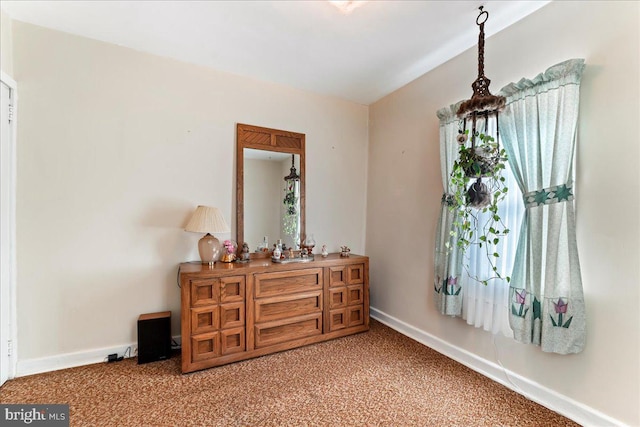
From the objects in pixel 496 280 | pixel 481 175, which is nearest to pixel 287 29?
pixel 481 175

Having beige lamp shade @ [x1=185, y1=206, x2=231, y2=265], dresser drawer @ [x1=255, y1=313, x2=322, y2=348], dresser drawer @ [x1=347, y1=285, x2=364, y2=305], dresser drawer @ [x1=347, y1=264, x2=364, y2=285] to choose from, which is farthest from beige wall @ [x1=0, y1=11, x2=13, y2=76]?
dresser drawer @ [x1=347, y1=285, x2=364, y2=305]

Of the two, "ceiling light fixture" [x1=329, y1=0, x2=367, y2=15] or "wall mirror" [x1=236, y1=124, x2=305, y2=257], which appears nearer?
"ceiling light fixture" [x1=329, y1=0, x2=367, y2=15]

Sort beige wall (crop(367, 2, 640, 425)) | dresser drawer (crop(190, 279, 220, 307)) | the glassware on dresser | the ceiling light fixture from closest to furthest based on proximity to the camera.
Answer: beige wall (crop(367, 2, 640, 425)) < the ceiling light fixture < dresser drawer (crop(190, 279, 220, 307)) < the glassware on dresser

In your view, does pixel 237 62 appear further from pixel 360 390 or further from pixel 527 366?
pixel 527 366

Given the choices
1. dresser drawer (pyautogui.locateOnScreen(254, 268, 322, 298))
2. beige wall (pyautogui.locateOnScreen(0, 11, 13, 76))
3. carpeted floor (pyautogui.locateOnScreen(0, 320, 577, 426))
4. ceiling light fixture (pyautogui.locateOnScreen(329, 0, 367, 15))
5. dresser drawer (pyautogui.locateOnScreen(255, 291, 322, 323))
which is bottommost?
carpeted floor (pyautogui.locateOnScreen(0, 320, 577, 426))

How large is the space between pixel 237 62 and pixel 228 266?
1957 millimetres

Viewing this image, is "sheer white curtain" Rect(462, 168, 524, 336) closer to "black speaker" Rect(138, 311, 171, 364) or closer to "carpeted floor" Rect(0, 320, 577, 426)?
"carpeted floor" Rect(0, 320, 577, 426)

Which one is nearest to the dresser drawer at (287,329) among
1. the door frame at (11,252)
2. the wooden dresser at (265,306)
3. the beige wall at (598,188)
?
the wooden dresser at (265,306)

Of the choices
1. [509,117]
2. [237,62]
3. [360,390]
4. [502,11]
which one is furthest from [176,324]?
[502,11]

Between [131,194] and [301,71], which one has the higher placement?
[301,71]

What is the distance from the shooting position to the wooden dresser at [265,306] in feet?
7.07

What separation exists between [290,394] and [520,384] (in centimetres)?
164

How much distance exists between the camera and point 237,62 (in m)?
2.57

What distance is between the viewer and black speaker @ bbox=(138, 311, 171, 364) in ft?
7.31
